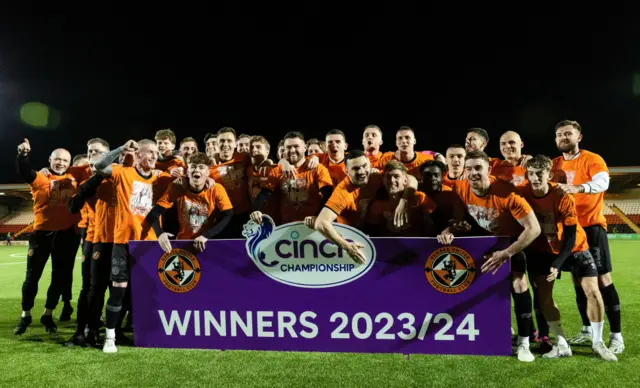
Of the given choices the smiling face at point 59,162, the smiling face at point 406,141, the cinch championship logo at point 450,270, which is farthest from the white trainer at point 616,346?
the smiling face at point 59,162

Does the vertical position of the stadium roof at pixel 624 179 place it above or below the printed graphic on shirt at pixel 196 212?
above

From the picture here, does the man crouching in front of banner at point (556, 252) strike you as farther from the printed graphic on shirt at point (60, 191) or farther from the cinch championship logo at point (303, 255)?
the printed graphic on shirt at point (60, 191)

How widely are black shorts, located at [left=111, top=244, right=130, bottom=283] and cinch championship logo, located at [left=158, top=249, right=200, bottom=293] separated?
0.62 meters

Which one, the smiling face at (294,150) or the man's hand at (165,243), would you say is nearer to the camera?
the man's hand at (165,243)

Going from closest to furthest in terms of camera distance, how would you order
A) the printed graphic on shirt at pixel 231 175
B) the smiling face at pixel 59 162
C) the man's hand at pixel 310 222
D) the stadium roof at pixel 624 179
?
the man's hand at pixel 310 222 < the printed graphic on shirt at pixel 231 175 < the smiling face at pixel 59 162 < the stadium roof at pixel 624 179

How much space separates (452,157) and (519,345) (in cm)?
204

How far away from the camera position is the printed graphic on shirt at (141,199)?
4.76 meters

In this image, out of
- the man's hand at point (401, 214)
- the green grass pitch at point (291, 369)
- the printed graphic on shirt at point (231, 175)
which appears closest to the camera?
the green grass pitch at point (291, 369)

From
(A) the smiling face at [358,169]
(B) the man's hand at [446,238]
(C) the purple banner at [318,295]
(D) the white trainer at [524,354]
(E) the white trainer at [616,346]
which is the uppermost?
(A) the smiling face at [358,169]

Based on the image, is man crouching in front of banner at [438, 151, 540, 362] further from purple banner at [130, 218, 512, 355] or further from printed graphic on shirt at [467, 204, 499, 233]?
purple banner at [130, 218, 512, 355]

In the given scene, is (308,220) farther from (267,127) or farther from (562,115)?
(562,115)

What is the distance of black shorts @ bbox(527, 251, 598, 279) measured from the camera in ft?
14.1

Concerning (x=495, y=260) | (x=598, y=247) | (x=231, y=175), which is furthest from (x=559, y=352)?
(x=231, y=175)

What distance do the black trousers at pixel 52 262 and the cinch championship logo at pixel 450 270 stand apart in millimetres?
4811
